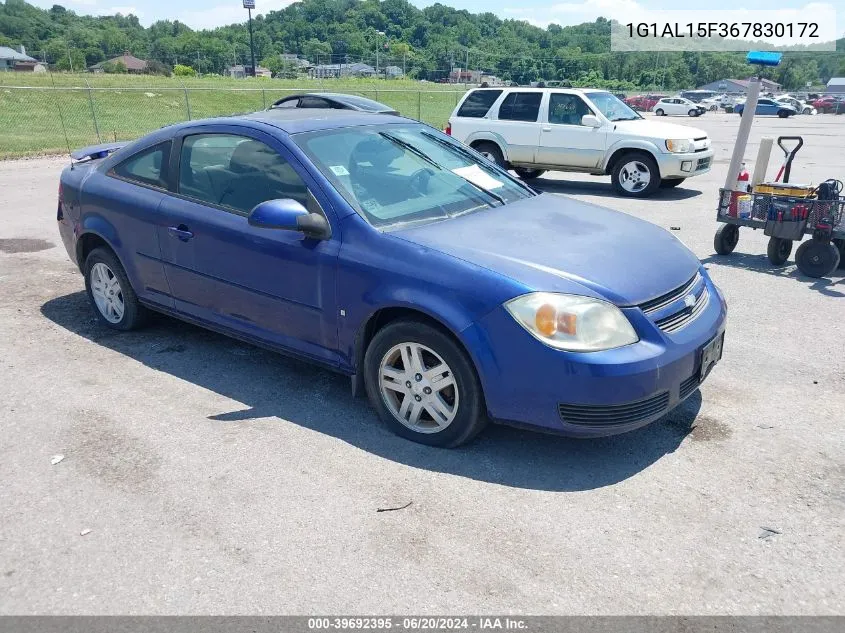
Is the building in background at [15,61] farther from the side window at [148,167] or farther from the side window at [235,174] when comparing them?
the side window at [235,174]

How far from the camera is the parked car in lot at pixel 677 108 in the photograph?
156ft

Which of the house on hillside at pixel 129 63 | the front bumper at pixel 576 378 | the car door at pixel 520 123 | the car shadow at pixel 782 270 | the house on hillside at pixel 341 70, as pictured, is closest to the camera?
the front bumper at pixel 576 378

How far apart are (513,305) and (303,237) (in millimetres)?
1329

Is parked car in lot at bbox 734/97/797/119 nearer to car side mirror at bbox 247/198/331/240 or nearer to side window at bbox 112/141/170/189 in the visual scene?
side window at bbox 112/141/170/189

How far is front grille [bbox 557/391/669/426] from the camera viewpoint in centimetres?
332

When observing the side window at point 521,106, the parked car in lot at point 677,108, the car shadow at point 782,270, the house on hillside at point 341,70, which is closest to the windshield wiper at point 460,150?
the car shadow at point 782,270

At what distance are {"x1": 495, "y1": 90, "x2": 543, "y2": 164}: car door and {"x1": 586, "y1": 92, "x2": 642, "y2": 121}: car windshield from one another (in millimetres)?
970

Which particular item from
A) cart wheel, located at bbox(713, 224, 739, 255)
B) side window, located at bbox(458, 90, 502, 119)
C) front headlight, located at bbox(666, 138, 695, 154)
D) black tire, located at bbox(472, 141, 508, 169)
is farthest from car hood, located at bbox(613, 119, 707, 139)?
cart wheel, located at bbox(713, 224, 739, 255)

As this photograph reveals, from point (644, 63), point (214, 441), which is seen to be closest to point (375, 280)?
point (214, 441)

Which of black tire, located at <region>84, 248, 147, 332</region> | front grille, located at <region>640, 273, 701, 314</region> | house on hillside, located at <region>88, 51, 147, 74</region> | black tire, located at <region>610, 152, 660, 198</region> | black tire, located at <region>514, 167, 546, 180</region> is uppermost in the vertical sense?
front grille, located at <region>640, 273, 701, 314</region>

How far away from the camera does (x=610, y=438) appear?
3.90 meters

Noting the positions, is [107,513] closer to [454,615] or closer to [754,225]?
[454,615]

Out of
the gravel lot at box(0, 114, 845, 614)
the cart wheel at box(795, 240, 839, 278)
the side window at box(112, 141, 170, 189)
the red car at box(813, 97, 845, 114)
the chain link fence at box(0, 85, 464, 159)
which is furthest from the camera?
the red car at box(813, 97, 845, 114)

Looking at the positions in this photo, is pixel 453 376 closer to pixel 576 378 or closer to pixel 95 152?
pixel 576 378
